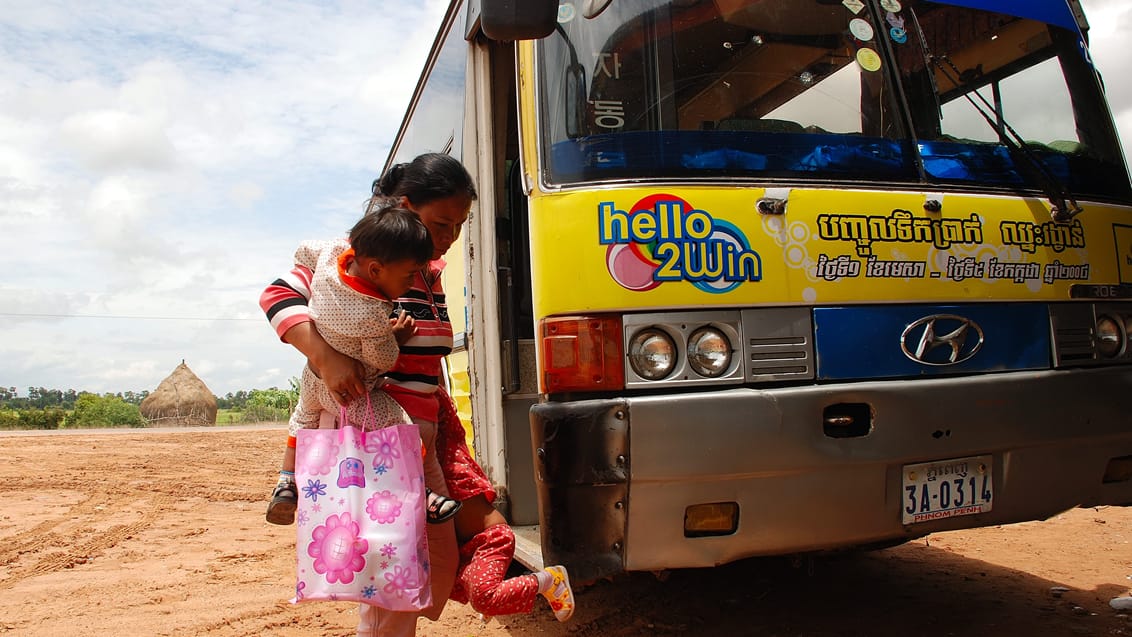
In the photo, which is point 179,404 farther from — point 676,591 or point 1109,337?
point 1109,337

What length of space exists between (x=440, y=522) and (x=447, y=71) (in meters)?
3.06

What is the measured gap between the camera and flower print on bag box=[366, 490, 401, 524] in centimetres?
228

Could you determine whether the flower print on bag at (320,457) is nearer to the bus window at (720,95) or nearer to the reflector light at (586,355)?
the reflector light at (586,355)

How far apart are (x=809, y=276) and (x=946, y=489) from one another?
899 mm

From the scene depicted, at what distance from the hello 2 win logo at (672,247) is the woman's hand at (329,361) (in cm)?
92

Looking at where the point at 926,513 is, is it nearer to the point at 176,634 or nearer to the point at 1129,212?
the point at 1129,212

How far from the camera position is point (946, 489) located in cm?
296

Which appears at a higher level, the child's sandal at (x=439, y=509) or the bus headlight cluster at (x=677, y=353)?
the bus headlight cluster at (x=677, y=353)

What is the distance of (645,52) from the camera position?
3.09m

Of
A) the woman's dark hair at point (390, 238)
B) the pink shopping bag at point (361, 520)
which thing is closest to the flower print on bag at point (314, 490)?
the pink shopping bag at point (361, 520)

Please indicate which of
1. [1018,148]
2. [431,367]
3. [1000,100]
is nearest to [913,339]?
[1018,148]

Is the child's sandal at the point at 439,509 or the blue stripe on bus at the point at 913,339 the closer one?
the child's sandal at the point at 439,509

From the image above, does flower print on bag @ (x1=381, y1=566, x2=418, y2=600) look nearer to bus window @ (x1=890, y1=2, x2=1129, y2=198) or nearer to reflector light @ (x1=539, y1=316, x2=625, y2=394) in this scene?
reflector light @ (x1=539, y1=316, x2=625, y2=394)

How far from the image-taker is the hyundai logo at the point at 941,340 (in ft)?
9.74
